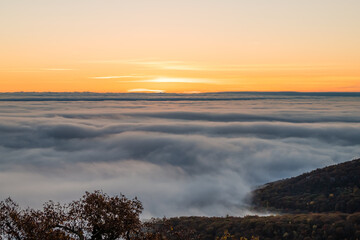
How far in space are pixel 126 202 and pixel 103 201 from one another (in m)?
1.37

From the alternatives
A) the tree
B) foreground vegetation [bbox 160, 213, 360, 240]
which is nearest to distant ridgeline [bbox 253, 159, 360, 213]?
foreground vegetation [bbox 160, 213, 360, 240]

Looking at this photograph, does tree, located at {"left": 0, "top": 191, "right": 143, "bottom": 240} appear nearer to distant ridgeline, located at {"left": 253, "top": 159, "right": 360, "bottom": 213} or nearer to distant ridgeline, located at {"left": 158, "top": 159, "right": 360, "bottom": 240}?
distant ridgeline, located at {"left": 158, "top": 159, "right": 360, "bottom": 240}

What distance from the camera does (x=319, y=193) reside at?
7194 cm

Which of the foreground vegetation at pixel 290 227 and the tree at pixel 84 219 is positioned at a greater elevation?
the tree at pixel 84 219

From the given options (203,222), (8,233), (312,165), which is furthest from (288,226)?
(312,165)

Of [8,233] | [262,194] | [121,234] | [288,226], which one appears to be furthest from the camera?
[262,194]

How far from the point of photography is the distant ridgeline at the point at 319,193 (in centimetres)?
6338

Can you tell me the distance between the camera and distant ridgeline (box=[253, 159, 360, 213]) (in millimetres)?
63375

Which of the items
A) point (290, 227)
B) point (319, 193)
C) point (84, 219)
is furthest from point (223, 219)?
point (84, 219)

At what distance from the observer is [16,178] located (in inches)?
7623

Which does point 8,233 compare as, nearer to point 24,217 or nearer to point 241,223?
point 24,217

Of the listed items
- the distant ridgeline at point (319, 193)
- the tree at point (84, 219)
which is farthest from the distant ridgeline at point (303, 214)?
the tree at point (84, 219)

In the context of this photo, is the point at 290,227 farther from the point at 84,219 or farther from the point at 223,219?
the point at 84,219

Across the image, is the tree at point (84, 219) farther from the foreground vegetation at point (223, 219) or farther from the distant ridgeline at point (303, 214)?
the distant ridgeline at point (303, 214)
